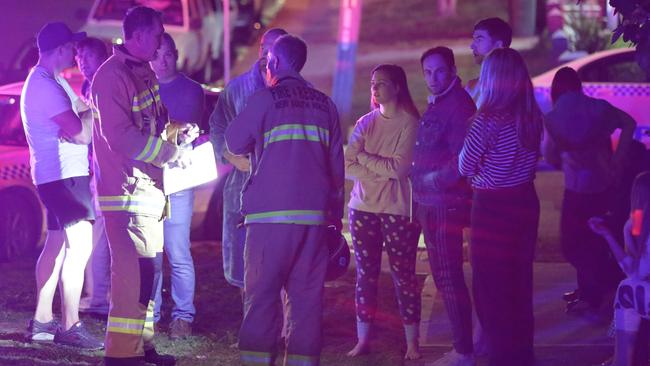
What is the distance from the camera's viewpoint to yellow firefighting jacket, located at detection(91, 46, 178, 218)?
5926 mm

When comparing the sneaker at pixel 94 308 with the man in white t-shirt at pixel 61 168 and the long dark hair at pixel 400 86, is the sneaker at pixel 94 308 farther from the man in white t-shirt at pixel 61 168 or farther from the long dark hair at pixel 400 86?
the long dark hair at pixel 400 86

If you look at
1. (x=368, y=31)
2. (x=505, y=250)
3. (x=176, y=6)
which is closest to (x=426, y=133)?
(x=505, y=250)

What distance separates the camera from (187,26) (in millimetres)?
18469

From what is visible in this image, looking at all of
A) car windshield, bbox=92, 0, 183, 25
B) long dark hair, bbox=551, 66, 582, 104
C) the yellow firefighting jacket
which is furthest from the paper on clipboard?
car windshield, bbox=92, 0, 183, 25

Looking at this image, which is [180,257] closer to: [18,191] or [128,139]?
[128,139]

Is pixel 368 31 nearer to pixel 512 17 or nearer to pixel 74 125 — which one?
pixel 512 17

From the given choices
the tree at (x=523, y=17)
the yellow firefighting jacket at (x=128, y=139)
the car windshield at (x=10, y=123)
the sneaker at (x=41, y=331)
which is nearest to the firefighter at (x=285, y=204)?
the yellow firefighting jacket at (x=128, y=139)

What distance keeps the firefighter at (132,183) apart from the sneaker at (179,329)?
115cm

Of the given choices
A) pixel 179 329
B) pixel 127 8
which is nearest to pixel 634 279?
pixel 179 329

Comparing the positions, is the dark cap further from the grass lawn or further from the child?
the child

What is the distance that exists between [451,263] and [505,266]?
53cm

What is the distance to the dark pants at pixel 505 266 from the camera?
5.87 metres

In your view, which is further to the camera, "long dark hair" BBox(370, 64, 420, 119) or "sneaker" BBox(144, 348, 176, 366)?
"long dark hair" BBox(370, 64, 420, 119)

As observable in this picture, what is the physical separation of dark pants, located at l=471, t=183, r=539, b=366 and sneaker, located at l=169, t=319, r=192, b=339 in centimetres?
227
